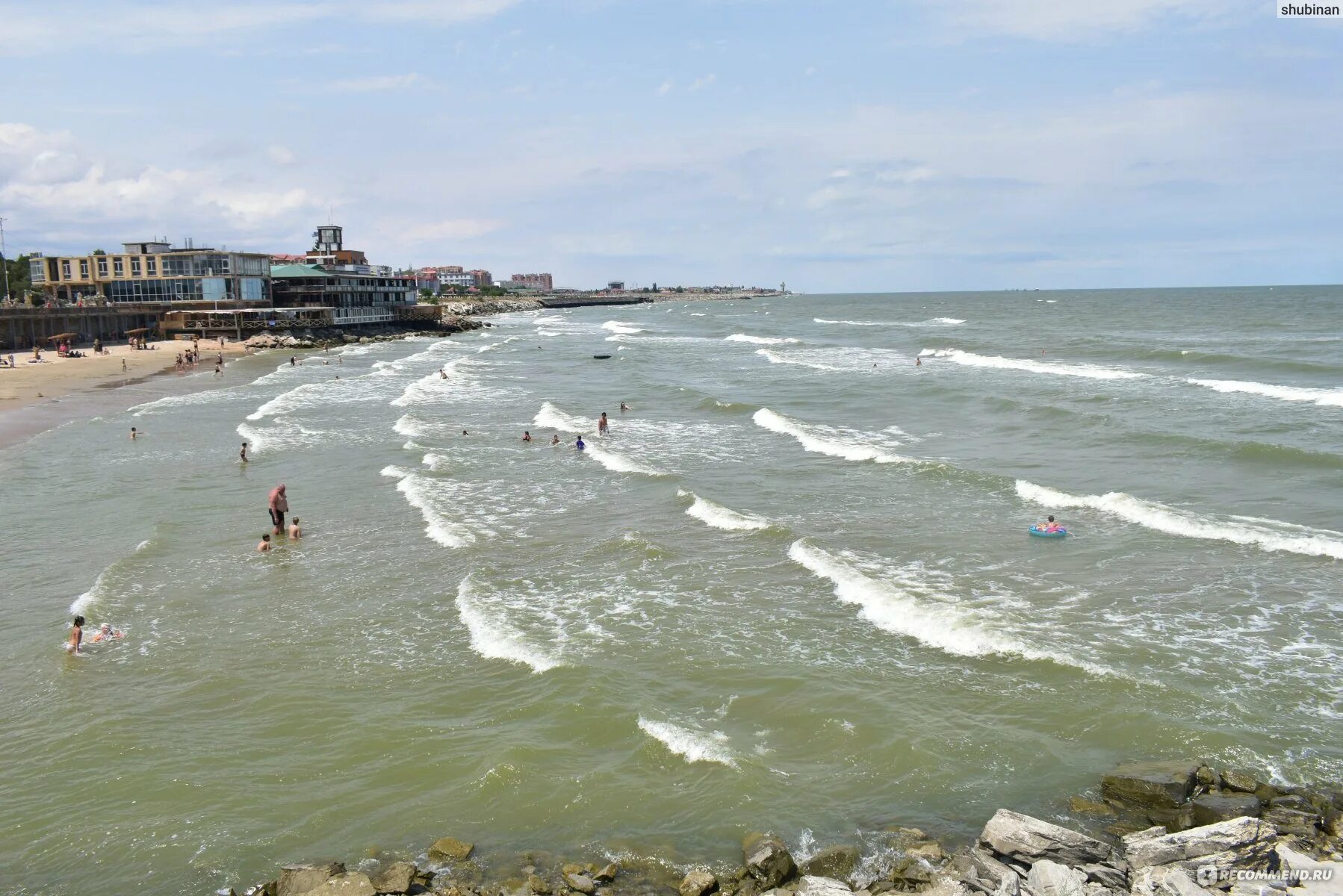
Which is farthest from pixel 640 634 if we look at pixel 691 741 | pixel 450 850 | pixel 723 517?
pixel 723 517

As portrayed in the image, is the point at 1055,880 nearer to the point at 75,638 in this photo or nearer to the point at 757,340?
the point at 75,638

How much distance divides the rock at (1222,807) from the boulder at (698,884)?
220 inches

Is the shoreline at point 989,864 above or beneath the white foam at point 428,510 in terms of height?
beneath

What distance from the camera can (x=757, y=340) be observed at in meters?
91.6

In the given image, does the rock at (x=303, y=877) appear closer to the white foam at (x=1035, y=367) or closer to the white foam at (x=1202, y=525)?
the white foam at (x=1202, y=525)

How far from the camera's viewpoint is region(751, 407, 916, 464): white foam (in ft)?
103

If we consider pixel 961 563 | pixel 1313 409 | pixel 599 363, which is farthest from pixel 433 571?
pixel 599 363

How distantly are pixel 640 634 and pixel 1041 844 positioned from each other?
8.11 meters

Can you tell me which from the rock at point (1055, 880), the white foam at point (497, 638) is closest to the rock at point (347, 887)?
the white foam at point (497, 638)

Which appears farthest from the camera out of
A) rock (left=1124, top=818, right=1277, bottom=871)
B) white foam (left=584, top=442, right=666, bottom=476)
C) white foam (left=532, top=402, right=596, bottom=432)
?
white foam (left=532, top=402, right=596, bottom=432)

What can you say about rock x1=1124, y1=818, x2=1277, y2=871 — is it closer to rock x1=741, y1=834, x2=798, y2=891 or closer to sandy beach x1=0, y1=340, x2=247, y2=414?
rock x1=741, y1=834, x2=798, y2=891

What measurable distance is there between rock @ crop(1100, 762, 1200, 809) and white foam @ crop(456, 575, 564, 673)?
8.09 m

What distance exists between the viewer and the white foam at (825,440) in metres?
31.3

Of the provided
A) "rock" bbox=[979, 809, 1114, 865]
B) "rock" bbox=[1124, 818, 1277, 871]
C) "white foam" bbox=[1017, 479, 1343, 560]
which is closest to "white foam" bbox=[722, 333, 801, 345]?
"white foam" bbox=[1017, 479, 1343, 560]
